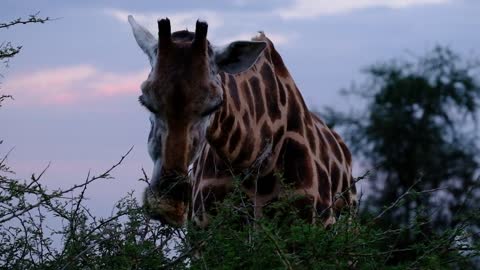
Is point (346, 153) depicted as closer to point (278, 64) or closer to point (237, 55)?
point (278, 64)

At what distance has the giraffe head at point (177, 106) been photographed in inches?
Result: 226

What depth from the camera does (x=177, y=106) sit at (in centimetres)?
583

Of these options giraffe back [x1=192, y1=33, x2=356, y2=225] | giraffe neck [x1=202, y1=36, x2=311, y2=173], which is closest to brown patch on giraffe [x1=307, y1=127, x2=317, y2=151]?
giraffe back [x1=192, y1=33, x2=356, y2=225]

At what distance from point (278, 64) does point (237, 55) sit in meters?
1.06

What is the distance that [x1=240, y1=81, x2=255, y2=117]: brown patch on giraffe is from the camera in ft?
22.5

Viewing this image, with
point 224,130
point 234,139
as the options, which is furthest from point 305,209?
point 224,130

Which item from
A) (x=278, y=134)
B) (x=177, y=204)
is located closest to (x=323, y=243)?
(x=177, y=204)

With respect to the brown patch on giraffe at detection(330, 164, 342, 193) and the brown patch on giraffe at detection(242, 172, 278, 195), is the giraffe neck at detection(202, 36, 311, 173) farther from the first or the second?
the brown patch on giraffe at detection(330, 164, 342, 193)

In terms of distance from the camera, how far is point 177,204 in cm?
565

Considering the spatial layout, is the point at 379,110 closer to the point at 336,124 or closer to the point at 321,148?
the point at 336,124

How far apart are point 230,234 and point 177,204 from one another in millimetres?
1225

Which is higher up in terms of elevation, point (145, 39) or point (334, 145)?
point (145, 39)

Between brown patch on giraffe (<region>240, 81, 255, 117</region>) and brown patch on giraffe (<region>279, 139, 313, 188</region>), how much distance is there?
1.23ft

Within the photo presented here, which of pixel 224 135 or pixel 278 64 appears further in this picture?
pixel 278 64
